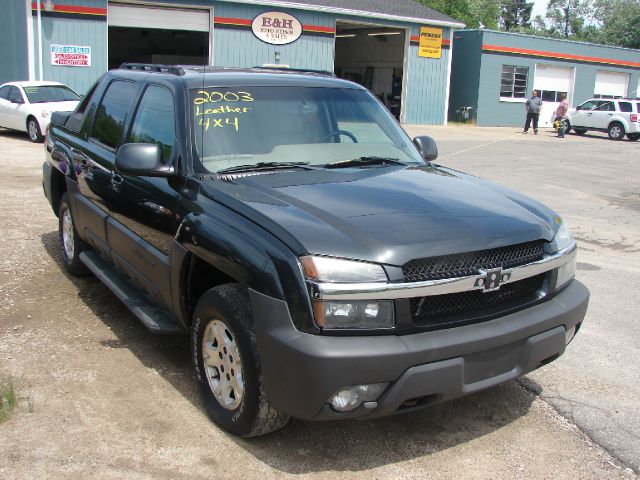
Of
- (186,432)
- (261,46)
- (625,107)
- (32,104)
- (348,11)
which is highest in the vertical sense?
(348,11)

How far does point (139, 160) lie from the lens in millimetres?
3859

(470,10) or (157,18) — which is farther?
(470,10)

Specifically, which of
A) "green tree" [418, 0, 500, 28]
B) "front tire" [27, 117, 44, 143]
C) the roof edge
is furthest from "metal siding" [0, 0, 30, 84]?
"green tree" [418, 0, 500, 28]

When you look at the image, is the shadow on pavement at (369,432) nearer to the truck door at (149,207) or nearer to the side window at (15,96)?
the truck door at (149,207)

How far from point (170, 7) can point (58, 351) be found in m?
21.9

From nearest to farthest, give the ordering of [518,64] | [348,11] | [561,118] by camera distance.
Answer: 1. [348,11]
2. [561,118]
3. [518,64]

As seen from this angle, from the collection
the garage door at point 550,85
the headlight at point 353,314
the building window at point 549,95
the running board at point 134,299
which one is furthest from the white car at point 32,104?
the building window at point 549,95

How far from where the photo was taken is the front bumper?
113 inches

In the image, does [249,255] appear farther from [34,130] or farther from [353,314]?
[34,130]

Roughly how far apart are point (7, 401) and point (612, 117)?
95.1ft

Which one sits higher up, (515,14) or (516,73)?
(515,14)

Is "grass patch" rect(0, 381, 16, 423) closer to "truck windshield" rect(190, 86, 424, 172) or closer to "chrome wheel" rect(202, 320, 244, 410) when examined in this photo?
"chrome wheel" rect(202, 320, 244, 410)

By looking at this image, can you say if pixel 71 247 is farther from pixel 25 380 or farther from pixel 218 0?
pixel 218 0

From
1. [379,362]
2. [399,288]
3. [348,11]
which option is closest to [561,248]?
[399,288]
